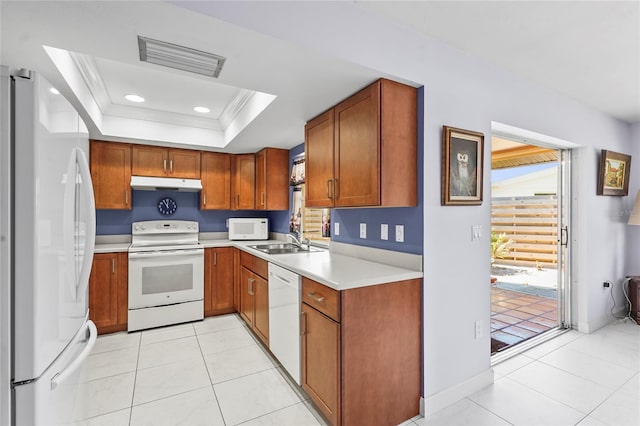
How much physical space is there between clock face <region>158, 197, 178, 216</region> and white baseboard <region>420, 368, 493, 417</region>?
3.69 meters

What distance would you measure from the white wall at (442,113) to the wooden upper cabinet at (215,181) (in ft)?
9.83

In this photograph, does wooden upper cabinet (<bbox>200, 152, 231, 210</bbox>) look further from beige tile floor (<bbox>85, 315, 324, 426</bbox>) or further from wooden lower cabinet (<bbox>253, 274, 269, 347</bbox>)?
beige tile floor (<bbox>85, 315, 324, 426</bbox>)

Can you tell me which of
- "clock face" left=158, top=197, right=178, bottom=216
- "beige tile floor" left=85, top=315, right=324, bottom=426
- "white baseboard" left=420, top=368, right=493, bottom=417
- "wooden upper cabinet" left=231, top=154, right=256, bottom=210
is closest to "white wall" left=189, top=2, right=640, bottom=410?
"white baseboard" left=420, top=368, right=493, bottom=417

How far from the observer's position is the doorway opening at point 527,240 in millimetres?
Answer: 3416

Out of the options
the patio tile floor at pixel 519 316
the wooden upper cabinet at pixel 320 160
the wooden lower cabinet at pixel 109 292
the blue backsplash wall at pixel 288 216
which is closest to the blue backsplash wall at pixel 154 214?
the blue backsplash wall at pixel 288 216

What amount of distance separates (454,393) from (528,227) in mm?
5218

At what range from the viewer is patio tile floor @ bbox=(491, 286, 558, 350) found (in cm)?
320

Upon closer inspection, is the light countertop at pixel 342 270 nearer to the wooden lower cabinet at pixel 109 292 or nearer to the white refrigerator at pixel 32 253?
the white refrigerator at pixel 32 253

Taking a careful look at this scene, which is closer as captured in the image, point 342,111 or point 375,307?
point 375,307

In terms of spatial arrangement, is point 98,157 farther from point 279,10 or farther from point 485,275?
point 485,275

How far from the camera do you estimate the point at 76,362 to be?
126cm

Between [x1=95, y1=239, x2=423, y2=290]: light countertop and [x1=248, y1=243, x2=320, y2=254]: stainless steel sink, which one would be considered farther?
[x1=248, y1=243, x2=320, y2=254]: stainless steel sink

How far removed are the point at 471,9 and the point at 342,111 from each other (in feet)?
3.22

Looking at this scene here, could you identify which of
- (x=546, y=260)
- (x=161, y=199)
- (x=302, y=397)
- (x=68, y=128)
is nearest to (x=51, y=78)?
(x=68, y=128)
